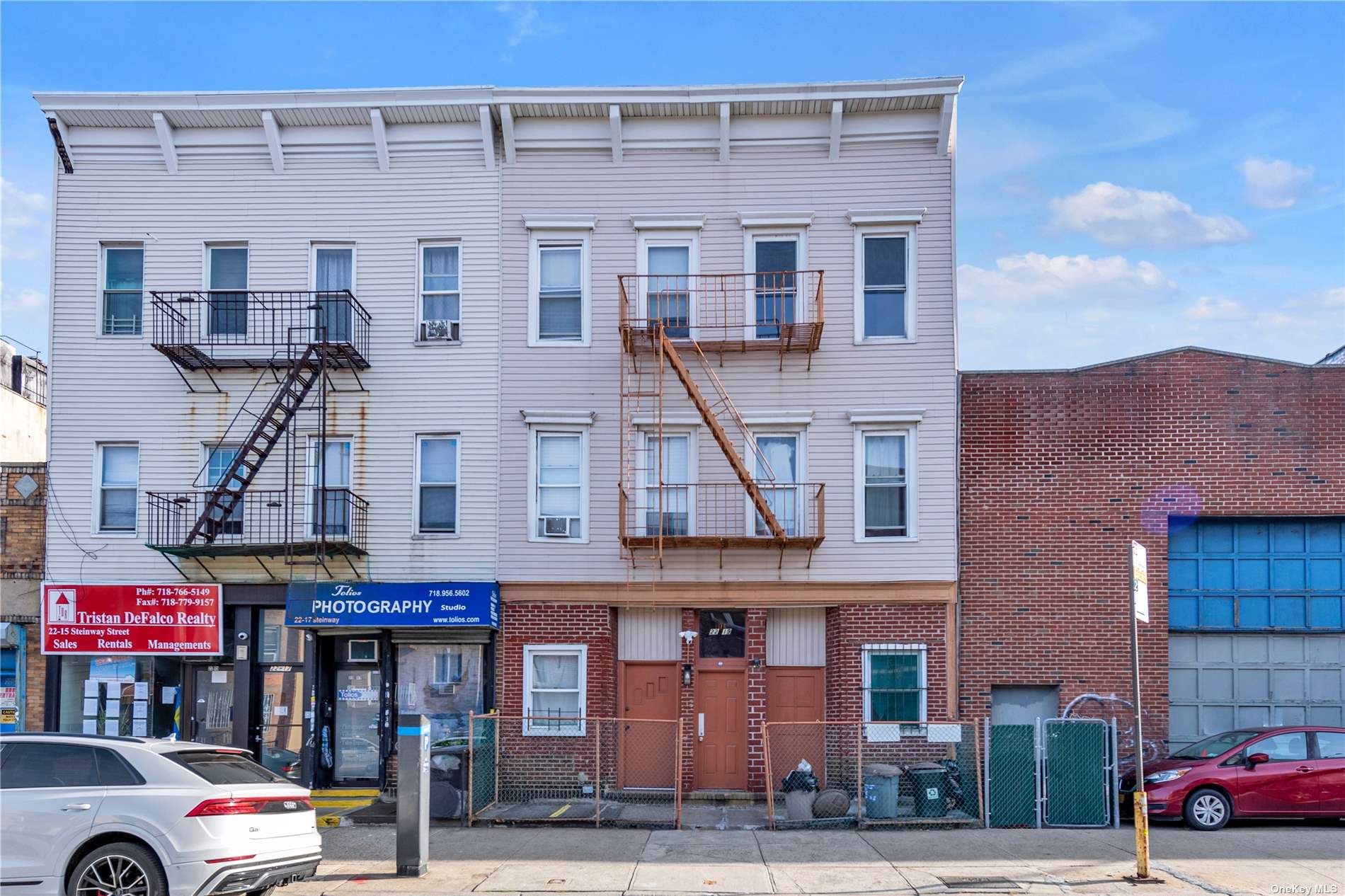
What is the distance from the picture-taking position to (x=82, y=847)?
1080 centimetres

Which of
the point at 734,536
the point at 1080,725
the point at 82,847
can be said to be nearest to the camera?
the point at 82,847

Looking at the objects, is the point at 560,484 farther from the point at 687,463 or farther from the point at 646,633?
the point at 646,633

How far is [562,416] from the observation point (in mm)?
19719

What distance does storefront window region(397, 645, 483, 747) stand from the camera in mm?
19703

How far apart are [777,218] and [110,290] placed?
35.3ft

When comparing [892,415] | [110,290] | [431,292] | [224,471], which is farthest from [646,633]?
[110,290]

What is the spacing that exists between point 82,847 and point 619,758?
978cm

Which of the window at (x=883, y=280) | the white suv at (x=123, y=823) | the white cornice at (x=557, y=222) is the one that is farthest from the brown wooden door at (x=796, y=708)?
the white suv at (x=123, y=823)

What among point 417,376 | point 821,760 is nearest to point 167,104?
point 417,376

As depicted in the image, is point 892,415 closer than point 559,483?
Yes

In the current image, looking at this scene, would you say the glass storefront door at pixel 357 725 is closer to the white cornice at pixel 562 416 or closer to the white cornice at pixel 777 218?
the white cornice at pixel 562 416

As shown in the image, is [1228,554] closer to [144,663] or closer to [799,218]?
[799,218]

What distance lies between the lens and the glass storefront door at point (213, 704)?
777 inches

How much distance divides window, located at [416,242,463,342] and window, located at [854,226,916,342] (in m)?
6.32
